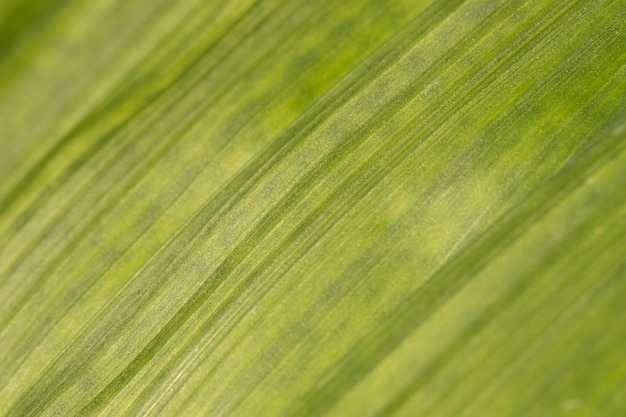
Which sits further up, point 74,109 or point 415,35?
point 74,109

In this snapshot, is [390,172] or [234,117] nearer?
[390,172]

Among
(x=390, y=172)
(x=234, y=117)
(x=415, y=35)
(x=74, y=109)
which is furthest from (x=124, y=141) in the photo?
(x=415, y=35)

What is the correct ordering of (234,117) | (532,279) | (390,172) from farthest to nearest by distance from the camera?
1. (234,117)
2. (390,172)
3. (532,279)

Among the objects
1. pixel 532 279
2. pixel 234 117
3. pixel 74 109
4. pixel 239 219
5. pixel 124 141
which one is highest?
pixel 74 109

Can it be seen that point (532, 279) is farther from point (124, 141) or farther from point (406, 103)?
point (124, 141)

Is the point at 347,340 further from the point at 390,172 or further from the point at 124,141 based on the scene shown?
the point at 124,141

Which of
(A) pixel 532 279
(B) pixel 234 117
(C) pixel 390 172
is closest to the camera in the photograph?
(A) pixel 532 279

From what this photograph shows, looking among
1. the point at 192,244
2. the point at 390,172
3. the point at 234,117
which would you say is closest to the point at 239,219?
the point at 192,244
